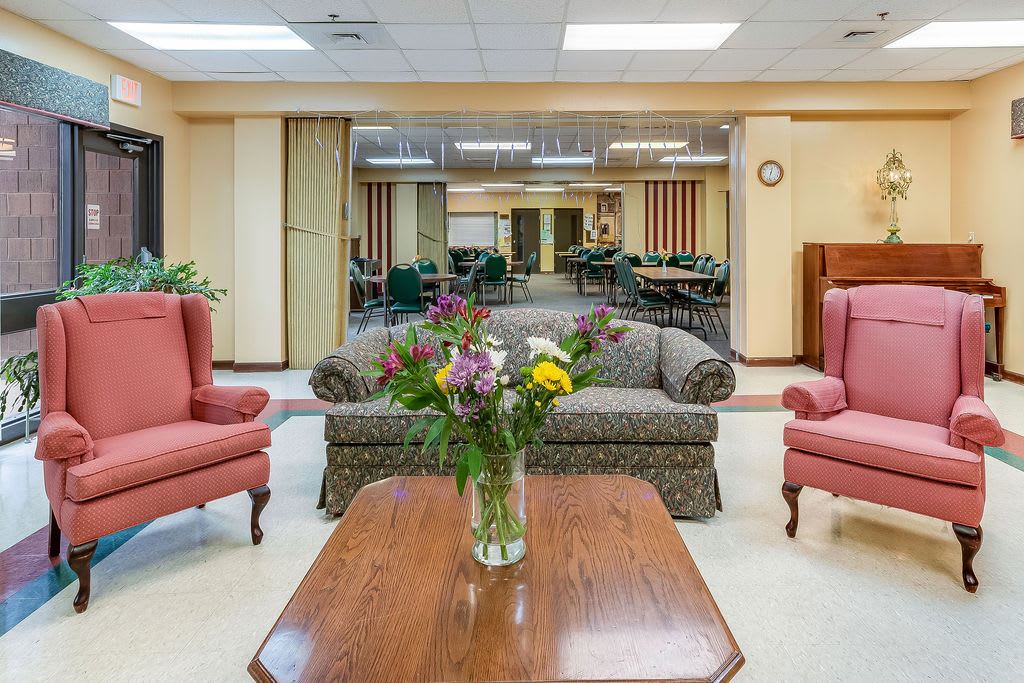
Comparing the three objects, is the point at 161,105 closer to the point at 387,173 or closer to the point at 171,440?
the point at 171,440

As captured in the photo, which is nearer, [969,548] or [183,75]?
[969,548]

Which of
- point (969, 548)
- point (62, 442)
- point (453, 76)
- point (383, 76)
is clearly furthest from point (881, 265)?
point (62, 442)

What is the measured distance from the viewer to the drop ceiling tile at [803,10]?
4532mm

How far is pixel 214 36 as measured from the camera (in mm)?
5281

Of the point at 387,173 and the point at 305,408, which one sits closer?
the point at 305,408

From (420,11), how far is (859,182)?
16.3 feet

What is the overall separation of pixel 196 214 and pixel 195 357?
14.2 ft

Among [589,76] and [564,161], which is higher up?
[564,161]

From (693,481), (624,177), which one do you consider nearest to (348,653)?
(693,481)

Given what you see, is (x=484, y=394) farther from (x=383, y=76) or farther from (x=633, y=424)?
(x=383, y=76)

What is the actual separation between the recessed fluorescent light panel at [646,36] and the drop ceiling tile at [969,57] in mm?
2054

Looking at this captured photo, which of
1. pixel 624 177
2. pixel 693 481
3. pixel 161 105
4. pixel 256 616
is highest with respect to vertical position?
pixel 624 177

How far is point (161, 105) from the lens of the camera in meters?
6.41

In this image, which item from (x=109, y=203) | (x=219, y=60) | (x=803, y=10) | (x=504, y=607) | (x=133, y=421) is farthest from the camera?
(x=219, y=60)
